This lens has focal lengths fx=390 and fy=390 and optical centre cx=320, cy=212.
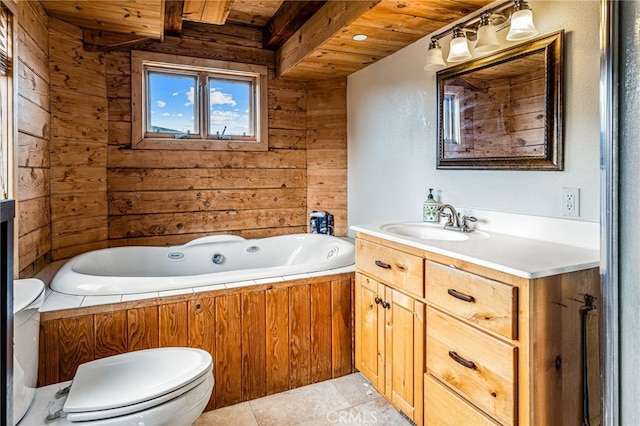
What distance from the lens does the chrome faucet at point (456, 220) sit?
6.56ft

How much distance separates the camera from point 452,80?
2180 mm

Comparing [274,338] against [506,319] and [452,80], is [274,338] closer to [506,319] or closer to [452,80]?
[506,319]

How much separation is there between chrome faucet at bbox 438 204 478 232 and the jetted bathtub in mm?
648

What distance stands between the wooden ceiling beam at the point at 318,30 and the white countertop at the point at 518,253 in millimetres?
1218

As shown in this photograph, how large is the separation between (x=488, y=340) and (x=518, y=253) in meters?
0.34

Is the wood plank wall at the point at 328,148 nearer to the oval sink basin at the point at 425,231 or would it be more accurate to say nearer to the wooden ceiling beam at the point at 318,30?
the wooden ceiling beam at the point at 318,30

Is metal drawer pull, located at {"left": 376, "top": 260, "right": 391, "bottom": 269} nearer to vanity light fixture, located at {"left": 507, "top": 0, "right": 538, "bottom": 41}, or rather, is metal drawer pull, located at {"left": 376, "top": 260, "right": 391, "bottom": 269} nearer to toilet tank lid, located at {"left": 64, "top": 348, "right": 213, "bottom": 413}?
toilet tank lid, located at {"left": 64, "top": 348, "right": 213, "bottom": 413}

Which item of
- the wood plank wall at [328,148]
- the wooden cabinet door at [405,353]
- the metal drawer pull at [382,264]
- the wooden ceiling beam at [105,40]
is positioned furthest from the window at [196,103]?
the wooden cabinet door at [405,353]

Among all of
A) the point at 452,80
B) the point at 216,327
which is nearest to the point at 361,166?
the point at 452,80

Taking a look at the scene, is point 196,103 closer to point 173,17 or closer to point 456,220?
point 173,17

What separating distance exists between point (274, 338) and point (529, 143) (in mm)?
1587

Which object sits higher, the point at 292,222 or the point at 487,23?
the point at 487,23

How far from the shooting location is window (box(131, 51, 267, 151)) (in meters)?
2.98

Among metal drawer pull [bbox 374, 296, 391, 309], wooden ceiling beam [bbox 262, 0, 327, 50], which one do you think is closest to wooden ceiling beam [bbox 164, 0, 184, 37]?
wooden ceiling beam [bbox 262, 0, 327, 50]
